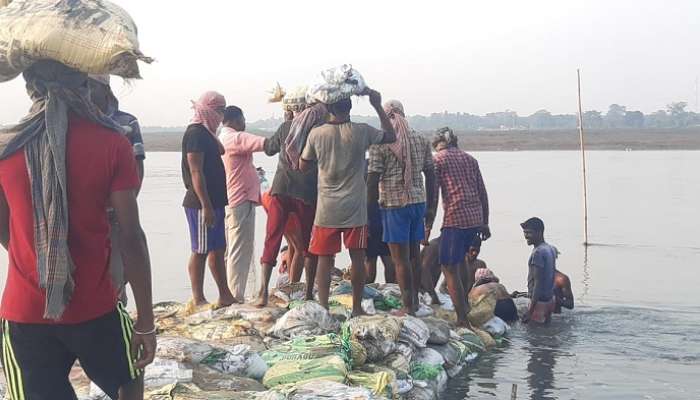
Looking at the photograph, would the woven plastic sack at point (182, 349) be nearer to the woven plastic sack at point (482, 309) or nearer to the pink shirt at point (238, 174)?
the pink shirt at point (238, 174)

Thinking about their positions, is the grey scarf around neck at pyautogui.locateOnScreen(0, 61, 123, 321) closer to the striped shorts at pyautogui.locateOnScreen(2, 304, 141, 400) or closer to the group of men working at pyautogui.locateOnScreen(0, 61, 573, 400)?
the group of men working at pyautogui.locateOnScreen(0, 61, 573, 400)

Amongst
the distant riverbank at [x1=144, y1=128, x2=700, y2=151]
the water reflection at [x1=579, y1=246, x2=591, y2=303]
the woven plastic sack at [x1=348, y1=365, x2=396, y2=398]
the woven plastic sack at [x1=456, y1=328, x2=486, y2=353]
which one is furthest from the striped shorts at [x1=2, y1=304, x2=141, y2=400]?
the distant riverbank at [x1=144, y1=128, x2=700, y2=151]

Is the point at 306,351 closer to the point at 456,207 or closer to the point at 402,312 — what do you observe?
the point at 402,312

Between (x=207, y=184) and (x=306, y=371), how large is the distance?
1813mm

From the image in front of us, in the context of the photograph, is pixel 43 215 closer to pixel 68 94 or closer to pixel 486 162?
pixel 68 94

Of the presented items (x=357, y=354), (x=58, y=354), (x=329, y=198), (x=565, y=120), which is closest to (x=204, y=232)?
(x=329, y=198)

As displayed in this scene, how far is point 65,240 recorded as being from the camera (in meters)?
2.71

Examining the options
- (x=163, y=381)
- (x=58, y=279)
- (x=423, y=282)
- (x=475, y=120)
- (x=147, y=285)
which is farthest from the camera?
(x=475, y=120)

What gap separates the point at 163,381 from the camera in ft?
16.2

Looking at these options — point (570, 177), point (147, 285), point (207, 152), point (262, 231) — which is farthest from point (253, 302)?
point (570, 177)

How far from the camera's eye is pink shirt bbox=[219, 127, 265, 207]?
717cm

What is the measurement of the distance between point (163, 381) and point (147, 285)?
2.16 meters

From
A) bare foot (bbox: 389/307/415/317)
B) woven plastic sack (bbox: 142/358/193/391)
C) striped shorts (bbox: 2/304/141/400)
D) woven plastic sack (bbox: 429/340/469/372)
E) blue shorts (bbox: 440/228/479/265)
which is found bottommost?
woven plastic sack (bbox: 429/340/469/372)

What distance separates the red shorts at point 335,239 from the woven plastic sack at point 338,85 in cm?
94
